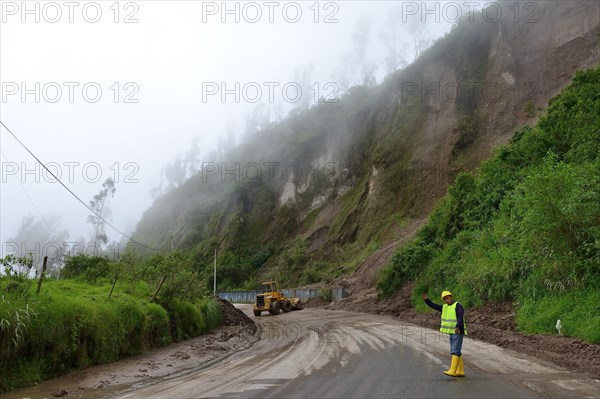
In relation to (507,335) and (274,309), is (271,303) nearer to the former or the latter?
(274,309)

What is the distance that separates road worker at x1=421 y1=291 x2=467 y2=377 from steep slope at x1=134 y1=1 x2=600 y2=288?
3140 cm

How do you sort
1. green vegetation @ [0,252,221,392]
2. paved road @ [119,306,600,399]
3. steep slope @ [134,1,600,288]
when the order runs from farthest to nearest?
steep slope @ [134,1,600,288] → green vegetation @ [0,252,221,392] → paved road @ [119,306,600,399]

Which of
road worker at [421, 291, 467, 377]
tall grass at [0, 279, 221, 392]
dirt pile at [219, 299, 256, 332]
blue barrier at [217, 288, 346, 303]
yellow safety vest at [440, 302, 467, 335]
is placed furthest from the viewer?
blue barrier at [217, 288, 346, 303]

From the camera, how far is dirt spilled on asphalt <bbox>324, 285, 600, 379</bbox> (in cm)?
986

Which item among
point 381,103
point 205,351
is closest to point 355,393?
point 205,351

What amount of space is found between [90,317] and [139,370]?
6.04ft

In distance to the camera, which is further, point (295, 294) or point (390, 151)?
point (390, 151)

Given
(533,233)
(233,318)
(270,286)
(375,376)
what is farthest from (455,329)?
(270,286)

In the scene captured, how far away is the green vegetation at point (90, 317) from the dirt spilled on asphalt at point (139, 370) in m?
0.35

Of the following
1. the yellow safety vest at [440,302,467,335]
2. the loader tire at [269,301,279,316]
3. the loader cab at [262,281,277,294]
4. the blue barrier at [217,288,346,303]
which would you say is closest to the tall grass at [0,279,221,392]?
the yellow safety vest at [440,302,467,335]

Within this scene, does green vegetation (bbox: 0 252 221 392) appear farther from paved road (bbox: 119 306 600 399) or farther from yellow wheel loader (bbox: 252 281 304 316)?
yellow wheel loader (bbox: 252 281 304 316)

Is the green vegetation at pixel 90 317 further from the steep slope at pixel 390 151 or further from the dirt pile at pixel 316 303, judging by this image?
the steep slope at pixel 390 151

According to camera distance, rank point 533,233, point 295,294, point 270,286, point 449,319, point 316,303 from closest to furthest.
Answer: point 449,319, point 533,233, point 270,286, point 316,303, point 295,294

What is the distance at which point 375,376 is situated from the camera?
9.07 m
